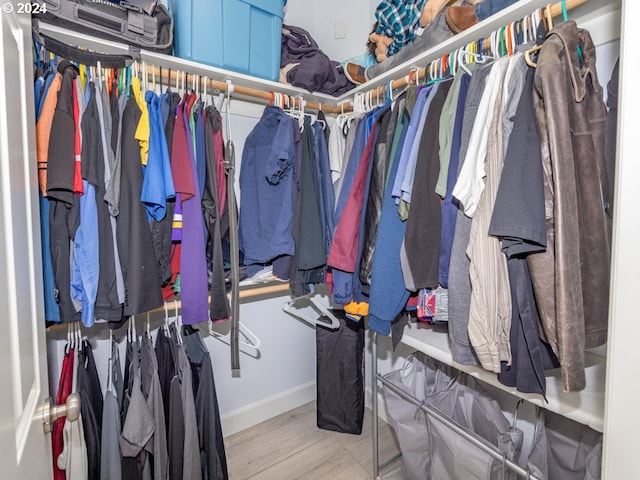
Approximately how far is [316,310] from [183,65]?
147 centimetres

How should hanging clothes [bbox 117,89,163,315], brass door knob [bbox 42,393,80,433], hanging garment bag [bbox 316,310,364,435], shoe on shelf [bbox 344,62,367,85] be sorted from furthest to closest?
hanging garment bag [bbox 316,310,364,435] < shoe on shelf [bbox 344,62,367,85] < hanging clothes [bbox 117,89,163,315] < brass door knob [bbox 42,393,80,433]

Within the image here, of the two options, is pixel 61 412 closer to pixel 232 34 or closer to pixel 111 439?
pixel 111 439

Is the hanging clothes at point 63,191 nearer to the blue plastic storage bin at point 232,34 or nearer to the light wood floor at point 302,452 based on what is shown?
the blue plastic storage bin at point 232,34

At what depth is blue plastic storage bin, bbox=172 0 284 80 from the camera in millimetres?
1356

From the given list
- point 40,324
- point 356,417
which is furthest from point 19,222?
point 356,417

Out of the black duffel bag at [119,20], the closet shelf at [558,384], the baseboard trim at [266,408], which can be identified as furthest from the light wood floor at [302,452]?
the black duffel bag at [119,20]

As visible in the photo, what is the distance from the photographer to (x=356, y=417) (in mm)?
1846

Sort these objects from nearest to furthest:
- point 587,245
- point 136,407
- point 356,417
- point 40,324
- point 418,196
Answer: point 40,324, point 587,245, point 418,196, point 136,407, point 356,417

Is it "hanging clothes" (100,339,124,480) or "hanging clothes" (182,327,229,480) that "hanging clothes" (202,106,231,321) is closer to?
"hanging clothes" (182,327,229,480)

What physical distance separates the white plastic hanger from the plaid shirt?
4.29 ft

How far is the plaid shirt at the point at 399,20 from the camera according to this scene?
1449 mm

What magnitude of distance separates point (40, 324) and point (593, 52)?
1.42 metres

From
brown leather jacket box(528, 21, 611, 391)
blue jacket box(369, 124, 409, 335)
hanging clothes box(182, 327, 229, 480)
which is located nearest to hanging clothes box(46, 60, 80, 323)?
hanging clothes box(182, 327, 229, 480)

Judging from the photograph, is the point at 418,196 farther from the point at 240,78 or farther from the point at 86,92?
the point at 86,92
